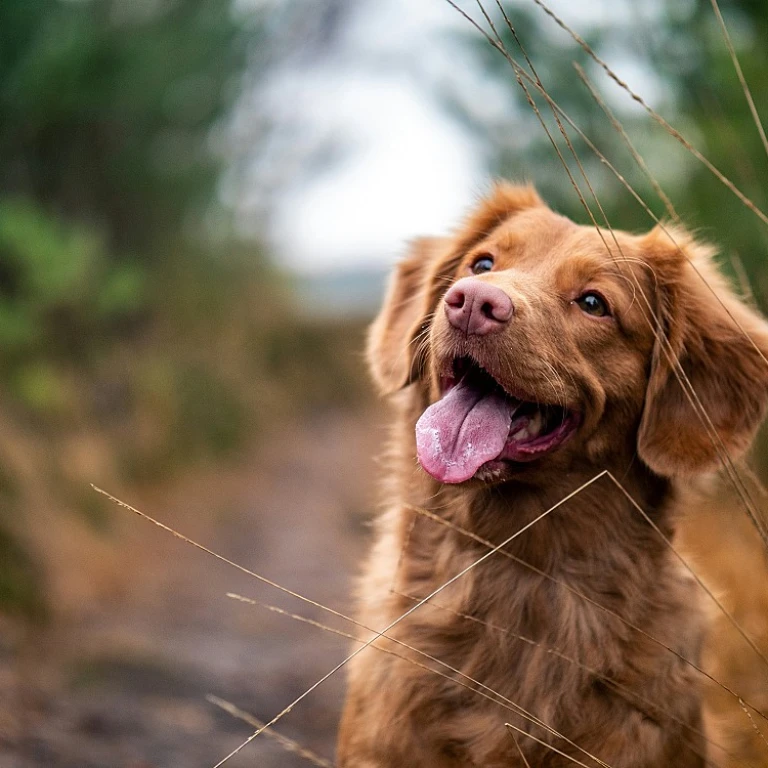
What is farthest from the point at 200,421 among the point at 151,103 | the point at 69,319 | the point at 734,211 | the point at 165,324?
the point at 734,211

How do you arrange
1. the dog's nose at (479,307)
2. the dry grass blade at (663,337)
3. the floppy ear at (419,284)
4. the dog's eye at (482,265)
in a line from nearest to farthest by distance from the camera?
the dry grass blade at (663,337)
the dog's nose at (479,307)
the dog's eye at (482,265)
the floppy ear at (419,284)

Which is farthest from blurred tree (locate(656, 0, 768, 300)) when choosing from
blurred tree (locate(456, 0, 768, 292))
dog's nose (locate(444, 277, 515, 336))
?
dog's nose (locate(444, 277, 515, 336))

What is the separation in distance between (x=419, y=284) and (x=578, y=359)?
1.00 m

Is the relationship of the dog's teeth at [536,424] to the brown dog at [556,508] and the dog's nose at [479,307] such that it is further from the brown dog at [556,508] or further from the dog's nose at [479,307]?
the dog's nose at [479,307]

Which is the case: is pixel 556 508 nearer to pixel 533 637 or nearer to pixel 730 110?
pixel 533 637

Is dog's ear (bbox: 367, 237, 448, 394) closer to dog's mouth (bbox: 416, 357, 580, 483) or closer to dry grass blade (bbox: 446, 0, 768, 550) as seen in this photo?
dog's mouth (bbox: 416, 357, 580, 483)

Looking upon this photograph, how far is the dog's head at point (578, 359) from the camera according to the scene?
2.47 meters

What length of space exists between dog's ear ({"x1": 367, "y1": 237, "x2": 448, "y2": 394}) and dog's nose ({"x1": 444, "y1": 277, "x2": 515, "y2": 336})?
21.0 inches

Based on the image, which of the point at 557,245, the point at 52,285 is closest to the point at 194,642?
the point at 52,285

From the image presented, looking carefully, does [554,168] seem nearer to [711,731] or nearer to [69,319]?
[69,319]

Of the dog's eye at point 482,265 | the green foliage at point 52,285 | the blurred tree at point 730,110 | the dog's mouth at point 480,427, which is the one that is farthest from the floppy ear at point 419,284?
the green foliage at point 52,285

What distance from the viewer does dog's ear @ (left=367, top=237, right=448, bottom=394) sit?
3092 millimetres

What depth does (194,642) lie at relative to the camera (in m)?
5.19

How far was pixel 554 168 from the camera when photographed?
6062 millimetres
